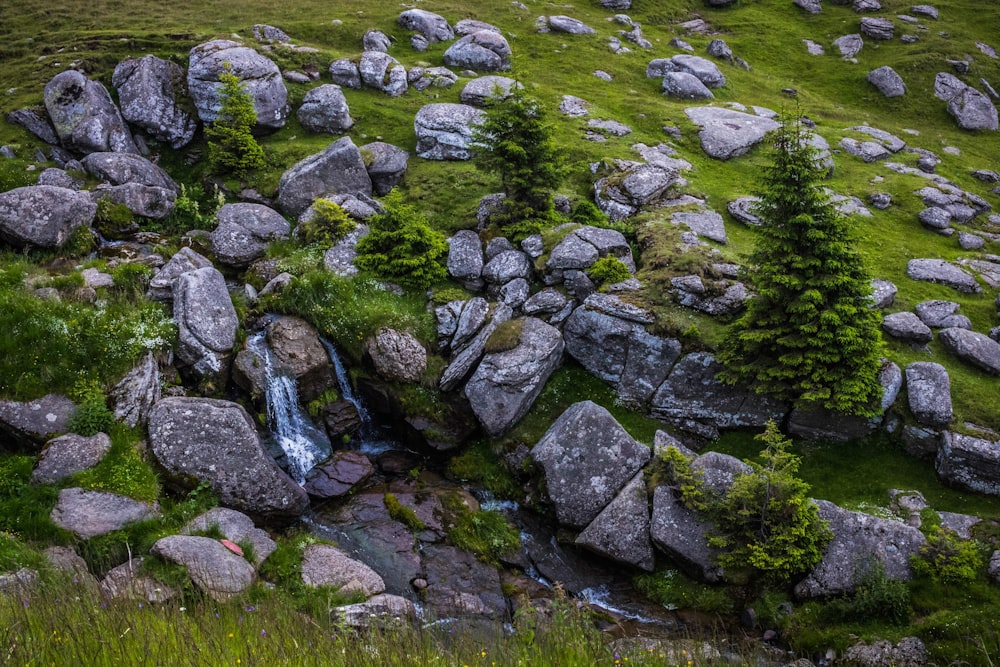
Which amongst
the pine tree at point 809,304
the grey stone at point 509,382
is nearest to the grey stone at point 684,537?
the pine tree at point 809,304

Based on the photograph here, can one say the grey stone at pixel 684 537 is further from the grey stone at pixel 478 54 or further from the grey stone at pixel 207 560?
the grey stone at pixel 478 54

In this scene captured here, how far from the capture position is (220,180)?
32.3 m

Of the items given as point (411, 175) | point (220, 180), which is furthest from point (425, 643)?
point (220, 180)

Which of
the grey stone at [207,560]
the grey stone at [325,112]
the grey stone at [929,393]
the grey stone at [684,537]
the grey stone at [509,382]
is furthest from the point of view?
the grey stone at [325,112]

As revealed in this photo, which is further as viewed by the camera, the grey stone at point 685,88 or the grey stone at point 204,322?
the grey stone at point 685,88

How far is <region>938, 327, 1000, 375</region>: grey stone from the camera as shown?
21.0 meters

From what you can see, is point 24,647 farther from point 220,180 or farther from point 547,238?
point 220,180

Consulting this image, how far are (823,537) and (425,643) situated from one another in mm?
14831

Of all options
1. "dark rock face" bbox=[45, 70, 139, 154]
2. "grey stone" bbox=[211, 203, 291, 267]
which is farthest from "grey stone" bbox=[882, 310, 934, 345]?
"dark rock face" bbox=[45, 70, 139, 154]

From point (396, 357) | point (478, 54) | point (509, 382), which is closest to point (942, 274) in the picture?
point (509, 382)

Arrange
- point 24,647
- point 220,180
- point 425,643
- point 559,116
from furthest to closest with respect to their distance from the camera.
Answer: point 559,116, point 220,180, point 425,643, point 24,647

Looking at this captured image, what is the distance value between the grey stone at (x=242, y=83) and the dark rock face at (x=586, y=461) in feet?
87.7

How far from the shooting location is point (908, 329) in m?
21.9

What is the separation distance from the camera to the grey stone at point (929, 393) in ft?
62.8
